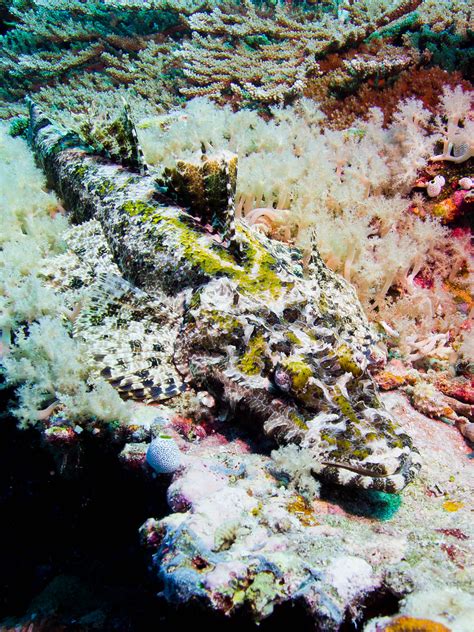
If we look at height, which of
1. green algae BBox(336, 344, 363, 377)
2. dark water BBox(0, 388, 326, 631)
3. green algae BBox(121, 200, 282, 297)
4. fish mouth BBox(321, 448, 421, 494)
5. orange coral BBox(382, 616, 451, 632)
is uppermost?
green algae BBox(121, 200, 282, 297)

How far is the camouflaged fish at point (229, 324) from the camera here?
3123mm

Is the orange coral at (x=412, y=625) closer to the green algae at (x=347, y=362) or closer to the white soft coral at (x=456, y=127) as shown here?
the green algae at (x=347, y=362)

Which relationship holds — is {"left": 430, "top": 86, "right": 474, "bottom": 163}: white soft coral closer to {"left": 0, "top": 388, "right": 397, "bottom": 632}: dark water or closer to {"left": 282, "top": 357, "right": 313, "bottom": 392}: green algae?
{"left": 282, "top": 357, "right": 313, "bottom": 392}: green algae

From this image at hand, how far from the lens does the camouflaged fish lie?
3123 mm

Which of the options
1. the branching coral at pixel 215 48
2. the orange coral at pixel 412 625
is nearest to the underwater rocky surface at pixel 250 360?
the orange coral at pixel 412 625

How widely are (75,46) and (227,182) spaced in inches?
445

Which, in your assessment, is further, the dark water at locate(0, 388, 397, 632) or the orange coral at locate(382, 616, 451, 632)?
the dark water at locate(0, 388, 397, 632)

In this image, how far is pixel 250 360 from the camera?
366 cm

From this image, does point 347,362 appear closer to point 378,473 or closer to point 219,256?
point 378,473

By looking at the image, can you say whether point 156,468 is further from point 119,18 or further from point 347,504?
point 119,18

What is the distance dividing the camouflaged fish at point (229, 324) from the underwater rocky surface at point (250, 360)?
0.02 m

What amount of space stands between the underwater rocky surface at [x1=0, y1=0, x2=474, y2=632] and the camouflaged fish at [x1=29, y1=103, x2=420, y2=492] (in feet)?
0.07

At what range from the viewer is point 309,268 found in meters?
4.95

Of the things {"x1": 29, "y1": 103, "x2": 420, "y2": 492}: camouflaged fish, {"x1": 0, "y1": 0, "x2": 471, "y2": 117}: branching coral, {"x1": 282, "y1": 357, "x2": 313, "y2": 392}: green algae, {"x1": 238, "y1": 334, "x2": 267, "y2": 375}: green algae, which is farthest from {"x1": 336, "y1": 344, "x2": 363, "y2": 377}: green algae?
{"x1": 0, "y1": 0, "x2": 471, "y2": 117}: branching coral
